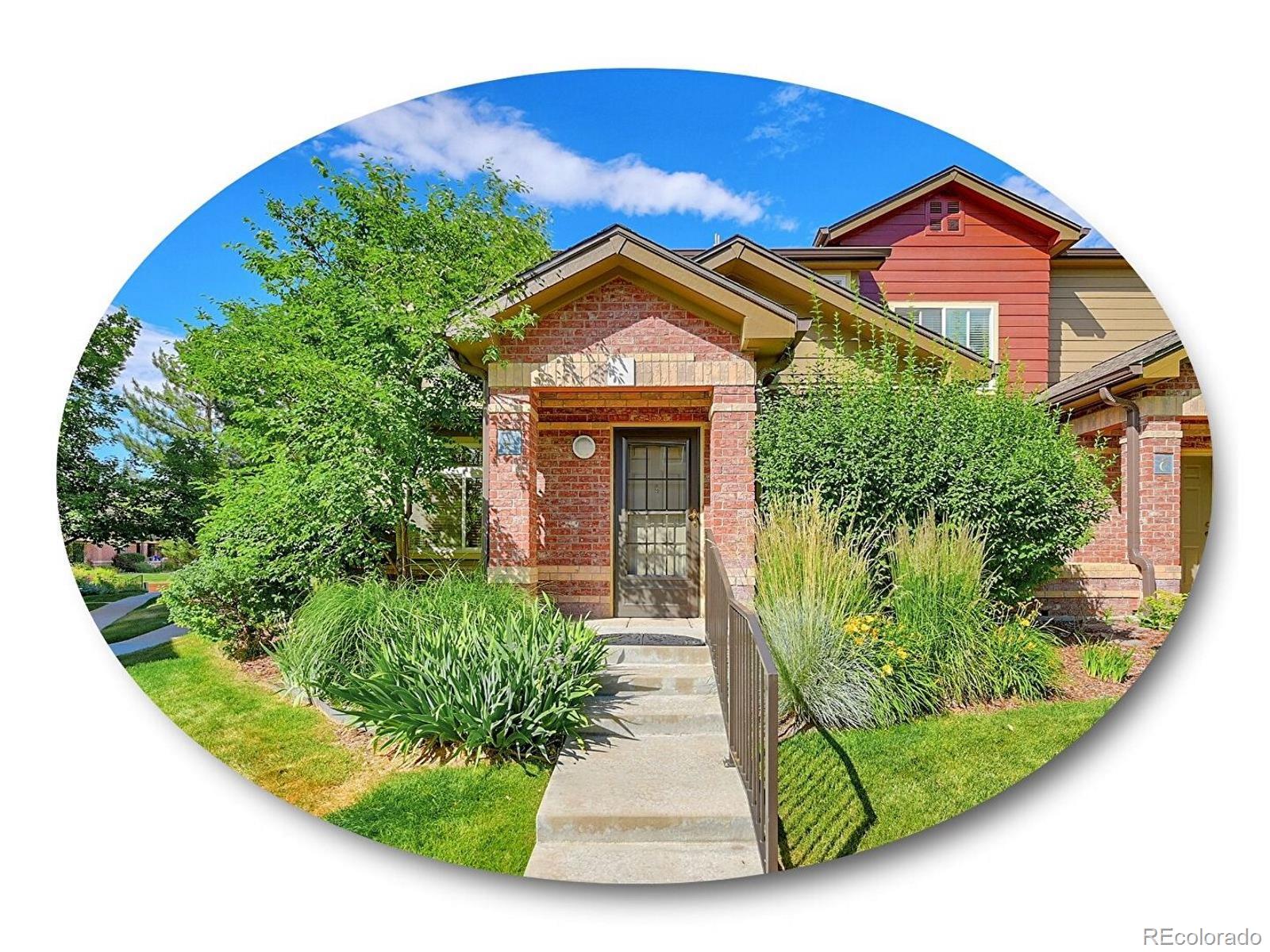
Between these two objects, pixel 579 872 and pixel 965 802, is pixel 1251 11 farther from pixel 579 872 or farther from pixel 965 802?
pixel 579 872

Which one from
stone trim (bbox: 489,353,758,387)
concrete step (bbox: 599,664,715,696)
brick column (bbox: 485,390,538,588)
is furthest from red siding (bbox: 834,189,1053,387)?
concrete step (bbox: 599,664,715,696)

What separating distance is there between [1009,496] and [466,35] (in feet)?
12.9

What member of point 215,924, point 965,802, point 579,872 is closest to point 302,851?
point 215,924

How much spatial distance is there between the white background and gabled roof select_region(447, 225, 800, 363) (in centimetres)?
145

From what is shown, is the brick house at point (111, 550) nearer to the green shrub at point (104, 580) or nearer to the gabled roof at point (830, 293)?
the green shrub at point (104, 580)

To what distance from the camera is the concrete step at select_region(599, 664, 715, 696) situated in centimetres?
365

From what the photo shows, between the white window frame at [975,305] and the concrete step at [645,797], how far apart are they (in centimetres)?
300

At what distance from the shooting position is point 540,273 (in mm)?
4172

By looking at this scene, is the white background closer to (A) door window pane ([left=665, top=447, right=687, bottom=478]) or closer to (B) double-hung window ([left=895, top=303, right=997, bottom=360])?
(B) double-hung window ([left=895, top=303, right=997, bottom=360])

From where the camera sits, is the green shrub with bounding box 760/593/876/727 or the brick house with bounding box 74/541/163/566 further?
the green shrub with bounding box 760/593/876/727

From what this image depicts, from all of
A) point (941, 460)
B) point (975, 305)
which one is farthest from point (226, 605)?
point (975, 305)

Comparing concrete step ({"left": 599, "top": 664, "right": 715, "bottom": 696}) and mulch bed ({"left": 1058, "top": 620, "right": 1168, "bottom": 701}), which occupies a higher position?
mulch bed ({"left": 1058, "top": 620, "right": 1168, "bottom": 701})

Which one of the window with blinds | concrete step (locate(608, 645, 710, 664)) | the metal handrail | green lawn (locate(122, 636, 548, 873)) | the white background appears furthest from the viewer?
the window with blinds

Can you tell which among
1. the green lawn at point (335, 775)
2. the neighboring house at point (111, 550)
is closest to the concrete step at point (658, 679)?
the green lawn at point (335, 775)
